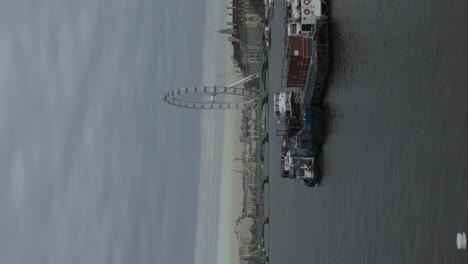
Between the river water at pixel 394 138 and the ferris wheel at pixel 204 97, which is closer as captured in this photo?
the river water at pixel 394 138

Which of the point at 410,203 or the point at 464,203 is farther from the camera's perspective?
the point at 410,203

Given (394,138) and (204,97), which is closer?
(394,138)

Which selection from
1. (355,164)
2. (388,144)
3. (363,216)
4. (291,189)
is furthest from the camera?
(291,189)

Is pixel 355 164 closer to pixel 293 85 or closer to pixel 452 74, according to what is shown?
pixel 452 74

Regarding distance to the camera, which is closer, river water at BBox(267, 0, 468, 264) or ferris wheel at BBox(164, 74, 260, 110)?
river water at BBox(267, 0, 468, 264)

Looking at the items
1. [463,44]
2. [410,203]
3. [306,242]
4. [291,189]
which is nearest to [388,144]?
[410,203]

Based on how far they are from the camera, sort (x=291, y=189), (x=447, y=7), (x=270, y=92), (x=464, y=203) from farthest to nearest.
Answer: (x=270, y=92) < (x=291, y=189) < (x=447, y=7) < (x=464, y=203)

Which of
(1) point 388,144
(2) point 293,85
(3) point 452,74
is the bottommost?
(1) point 388,144

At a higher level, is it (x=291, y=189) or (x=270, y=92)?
(x=270, y=92)
